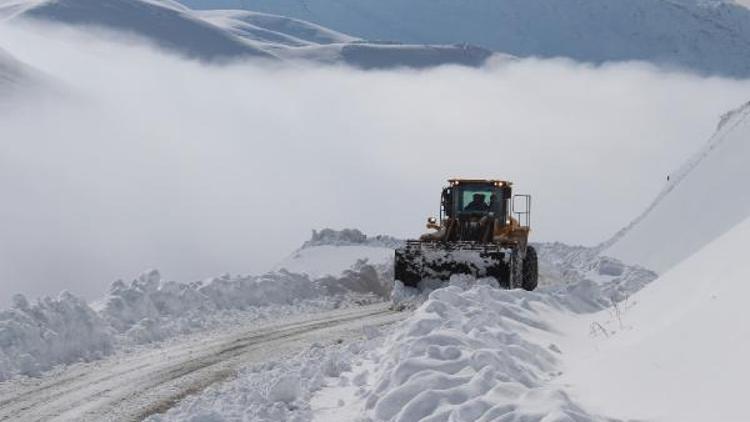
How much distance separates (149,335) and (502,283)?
25.7ft

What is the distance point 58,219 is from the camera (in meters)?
93.7

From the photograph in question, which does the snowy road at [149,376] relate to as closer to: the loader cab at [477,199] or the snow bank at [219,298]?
the snow bank at [219,298]

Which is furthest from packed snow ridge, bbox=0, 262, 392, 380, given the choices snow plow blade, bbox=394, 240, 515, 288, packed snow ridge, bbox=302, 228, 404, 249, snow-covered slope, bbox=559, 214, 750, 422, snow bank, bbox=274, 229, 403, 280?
packed snow ridge, bbox=302, 228, 404, 249

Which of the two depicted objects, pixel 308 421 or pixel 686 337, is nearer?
pixel 686 337

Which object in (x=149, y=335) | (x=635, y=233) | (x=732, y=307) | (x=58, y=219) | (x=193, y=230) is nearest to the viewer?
(x=732, y=307)

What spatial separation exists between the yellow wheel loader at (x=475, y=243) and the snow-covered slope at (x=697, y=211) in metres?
4.88

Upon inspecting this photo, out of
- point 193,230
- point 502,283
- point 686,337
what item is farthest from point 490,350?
point 193,230

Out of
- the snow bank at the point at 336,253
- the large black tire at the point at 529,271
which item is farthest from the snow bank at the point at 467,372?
the snow bank at the point at 336,253

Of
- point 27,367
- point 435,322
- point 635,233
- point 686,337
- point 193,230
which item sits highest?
point 686,337

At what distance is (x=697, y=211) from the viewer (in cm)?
2775

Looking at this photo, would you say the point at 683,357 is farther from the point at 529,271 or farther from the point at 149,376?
the point at 529,271

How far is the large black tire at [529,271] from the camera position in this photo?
22.3m

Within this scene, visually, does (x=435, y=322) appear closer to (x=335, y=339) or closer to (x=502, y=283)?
(x=335, y=339)

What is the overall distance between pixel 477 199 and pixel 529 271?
2207 millimetres
